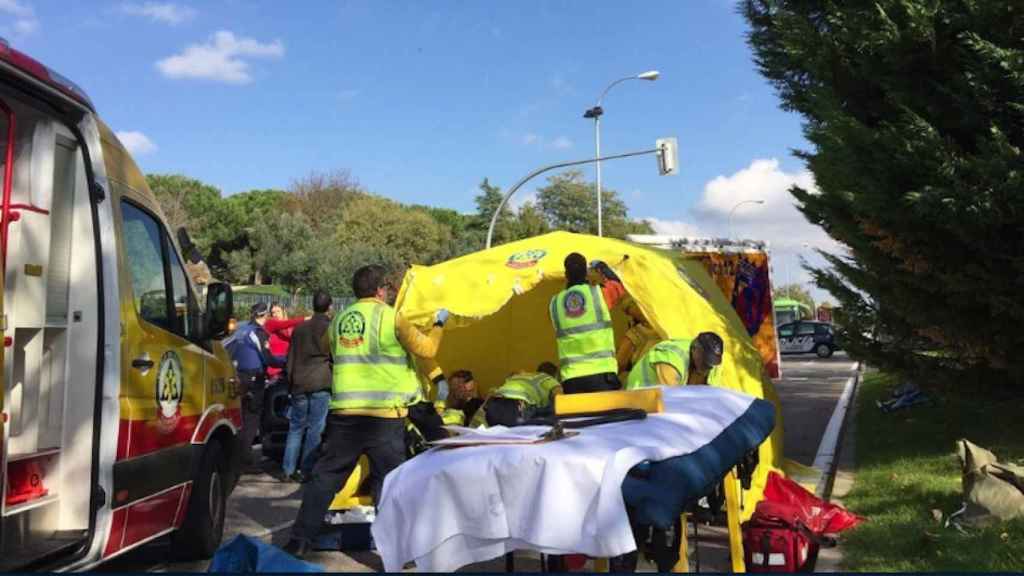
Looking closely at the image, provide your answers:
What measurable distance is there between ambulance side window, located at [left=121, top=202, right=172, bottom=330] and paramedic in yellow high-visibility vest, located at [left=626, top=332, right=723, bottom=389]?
3.28 meters

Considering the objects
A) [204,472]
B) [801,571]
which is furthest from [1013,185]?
[204,472]

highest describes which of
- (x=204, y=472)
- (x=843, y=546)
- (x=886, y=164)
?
(x=886, y=164)

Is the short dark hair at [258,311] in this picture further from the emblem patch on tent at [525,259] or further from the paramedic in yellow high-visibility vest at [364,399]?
the paramedic in yellow high-visibility vest at [364,399]

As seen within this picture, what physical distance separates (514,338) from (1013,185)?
5.69 metres

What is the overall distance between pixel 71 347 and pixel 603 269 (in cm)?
454

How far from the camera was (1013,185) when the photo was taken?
7.07m

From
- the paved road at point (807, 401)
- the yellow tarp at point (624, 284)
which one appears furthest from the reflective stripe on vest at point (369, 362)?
the paved road at point (807, 401)

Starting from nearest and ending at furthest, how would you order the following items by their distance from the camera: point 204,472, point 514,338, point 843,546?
1. point 204,472
2. point 843,546
3. point 514,338

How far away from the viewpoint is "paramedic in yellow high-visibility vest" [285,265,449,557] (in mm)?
5898

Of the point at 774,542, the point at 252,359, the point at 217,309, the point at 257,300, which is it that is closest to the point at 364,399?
the point at 217,309

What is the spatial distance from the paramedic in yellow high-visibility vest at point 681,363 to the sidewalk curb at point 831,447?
2386 millimetres

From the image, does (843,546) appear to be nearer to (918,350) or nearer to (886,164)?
(886,164)

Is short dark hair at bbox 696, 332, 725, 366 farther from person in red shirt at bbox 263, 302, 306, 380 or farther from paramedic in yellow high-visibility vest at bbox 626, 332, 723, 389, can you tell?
person in red shirt at bbox 263, 302, 306, 380

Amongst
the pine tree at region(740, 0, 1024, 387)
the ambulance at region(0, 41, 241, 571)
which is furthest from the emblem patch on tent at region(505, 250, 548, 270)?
the ambulance at region(0, 41, 241, 571)
